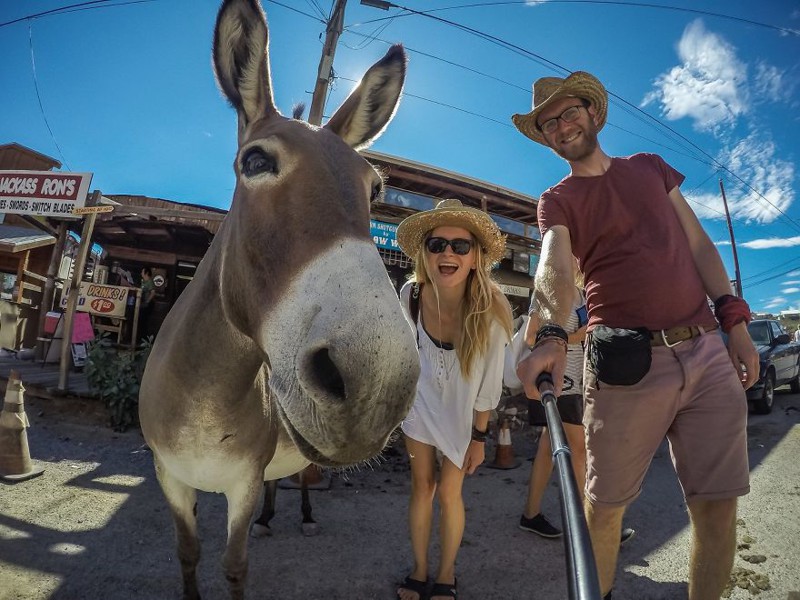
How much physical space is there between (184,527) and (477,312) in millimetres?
2278

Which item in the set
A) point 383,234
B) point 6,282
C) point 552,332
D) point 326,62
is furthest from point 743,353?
point 6,282

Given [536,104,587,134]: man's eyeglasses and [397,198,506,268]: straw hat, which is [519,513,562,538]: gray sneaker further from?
[536,104,587,134]: man's eyeglasses

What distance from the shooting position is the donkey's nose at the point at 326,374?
1.09 metres

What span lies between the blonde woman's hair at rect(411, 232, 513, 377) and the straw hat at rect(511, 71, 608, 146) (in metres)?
0.80

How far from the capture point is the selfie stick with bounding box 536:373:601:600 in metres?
0.72

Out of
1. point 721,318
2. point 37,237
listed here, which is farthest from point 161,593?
point 37,237

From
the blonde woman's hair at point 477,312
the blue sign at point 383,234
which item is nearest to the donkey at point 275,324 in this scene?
the blonde woman's hair at point 477,312

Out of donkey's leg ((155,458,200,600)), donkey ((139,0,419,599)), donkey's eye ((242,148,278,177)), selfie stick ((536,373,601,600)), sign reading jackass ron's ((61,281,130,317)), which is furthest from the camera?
sign reading jackass ron's ((61,281,130,317))

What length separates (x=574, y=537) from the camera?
2.62ft

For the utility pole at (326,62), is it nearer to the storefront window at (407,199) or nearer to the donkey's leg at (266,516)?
the storefront window at (407,199)

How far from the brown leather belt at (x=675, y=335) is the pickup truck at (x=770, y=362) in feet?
30.0

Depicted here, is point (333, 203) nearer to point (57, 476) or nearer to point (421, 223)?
point (421, 223)

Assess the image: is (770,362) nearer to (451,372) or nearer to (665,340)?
(665,340)

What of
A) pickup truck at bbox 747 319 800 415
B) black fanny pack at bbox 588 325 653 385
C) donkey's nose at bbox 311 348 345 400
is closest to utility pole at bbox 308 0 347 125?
black fanny pack at bbox 588 325 653 385
